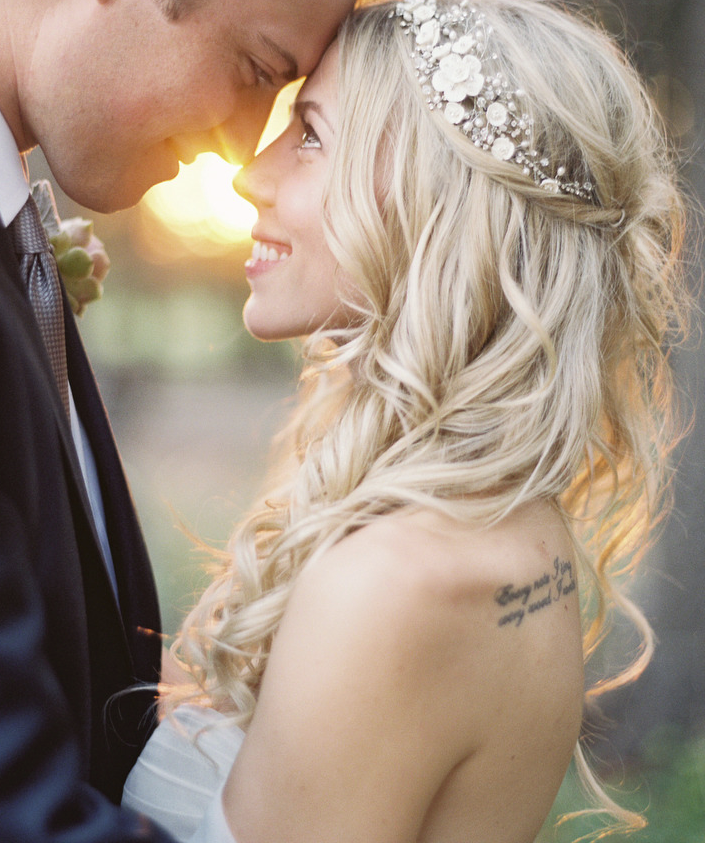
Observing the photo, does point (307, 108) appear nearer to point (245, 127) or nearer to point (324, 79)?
point (324, 79)

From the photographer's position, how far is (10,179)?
190cm

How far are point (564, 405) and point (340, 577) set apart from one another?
74 centimetres

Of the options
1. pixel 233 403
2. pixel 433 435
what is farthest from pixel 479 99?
pixel 233 403

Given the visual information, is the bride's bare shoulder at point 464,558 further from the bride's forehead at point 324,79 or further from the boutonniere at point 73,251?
the boutonniere at point 73,251

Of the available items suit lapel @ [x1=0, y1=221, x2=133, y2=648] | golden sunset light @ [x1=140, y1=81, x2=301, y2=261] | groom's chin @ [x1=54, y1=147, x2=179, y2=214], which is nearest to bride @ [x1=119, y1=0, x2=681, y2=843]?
groom's chin @ [x1=54, y1=147, x2=179, y2=214]

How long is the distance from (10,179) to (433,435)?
1.18 metres

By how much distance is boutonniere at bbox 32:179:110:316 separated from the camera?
2318 mm

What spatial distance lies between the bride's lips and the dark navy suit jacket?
1.73 feet

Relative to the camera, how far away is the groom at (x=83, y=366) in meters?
1.23

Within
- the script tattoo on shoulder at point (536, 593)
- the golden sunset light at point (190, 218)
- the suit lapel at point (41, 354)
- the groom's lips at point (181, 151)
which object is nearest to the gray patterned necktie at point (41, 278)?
the suit lapel at point (41, 354)

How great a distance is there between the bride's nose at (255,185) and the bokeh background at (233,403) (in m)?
0.18

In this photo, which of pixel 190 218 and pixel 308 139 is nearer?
pixel 308 139

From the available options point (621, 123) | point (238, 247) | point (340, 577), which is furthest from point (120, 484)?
point (238, 247)

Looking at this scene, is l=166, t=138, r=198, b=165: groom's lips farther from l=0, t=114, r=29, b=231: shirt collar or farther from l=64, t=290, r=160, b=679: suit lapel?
l=64, t=290, r=160, b=679: suit lapel
